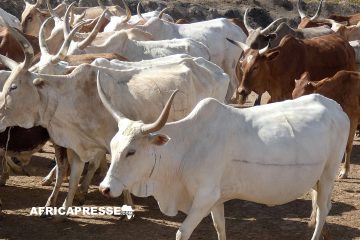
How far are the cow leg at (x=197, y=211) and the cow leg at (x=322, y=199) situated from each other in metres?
1.21

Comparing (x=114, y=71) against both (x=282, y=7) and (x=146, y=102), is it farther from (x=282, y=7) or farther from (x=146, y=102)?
(x=282, y=7)

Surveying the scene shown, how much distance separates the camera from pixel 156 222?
8172mm

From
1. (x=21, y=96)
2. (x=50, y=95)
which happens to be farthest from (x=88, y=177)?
(x=21, y=96)

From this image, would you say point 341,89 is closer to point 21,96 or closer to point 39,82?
point 39,82

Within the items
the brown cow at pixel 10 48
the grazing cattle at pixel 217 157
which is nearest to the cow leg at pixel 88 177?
the grazing cattle at pixel 217 157

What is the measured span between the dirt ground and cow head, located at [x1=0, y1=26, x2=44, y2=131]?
1082 millimetres

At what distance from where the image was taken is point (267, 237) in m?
7.76

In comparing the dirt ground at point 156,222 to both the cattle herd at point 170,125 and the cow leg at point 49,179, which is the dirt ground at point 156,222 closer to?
the cow leg at point 49,179

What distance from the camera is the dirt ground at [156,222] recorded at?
7762 millimetres

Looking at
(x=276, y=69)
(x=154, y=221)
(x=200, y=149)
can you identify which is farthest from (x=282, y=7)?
(x=200, y=149)

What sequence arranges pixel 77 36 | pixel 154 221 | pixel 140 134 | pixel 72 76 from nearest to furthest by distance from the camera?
pixel 140 134
pixel 72 76
pixel 154 221
pixel 77 36

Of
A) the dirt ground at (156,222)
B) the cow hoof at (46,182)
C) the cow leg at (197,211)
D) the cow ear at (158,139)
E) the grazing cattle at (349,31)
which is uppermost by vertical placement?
the cow ear at (158,139)

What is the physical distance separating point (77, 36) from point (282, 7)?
605 inches

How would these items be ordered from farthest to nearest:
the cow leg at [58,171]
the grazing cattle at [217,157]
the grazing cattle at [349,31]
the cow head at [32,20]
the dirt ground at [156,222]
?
the grazing cattle at [349,31] → the cow head at [32,20] → the cow leg at [58,171] → the dirt ground at [156,222] → the grazing cattle at [217,157]
